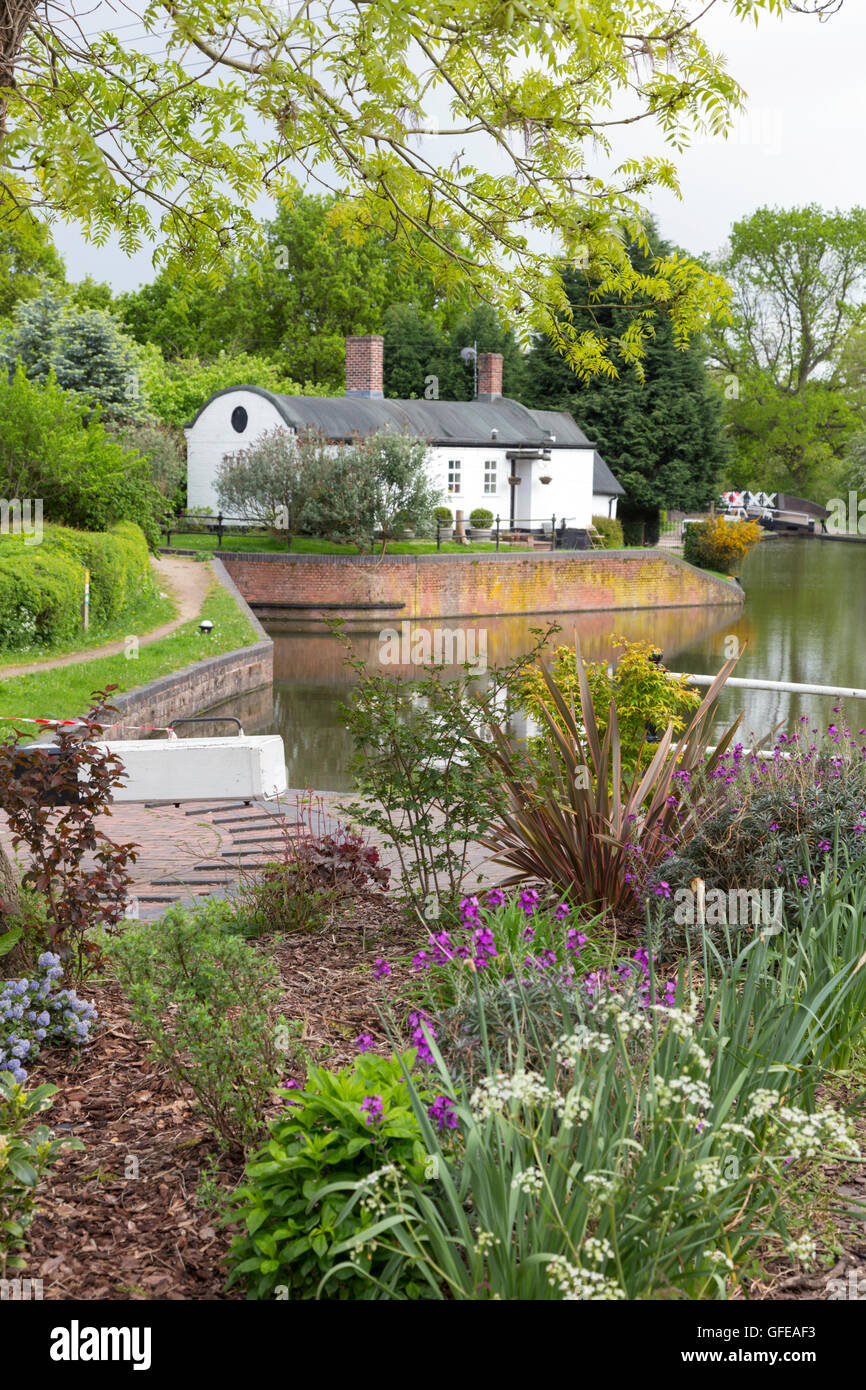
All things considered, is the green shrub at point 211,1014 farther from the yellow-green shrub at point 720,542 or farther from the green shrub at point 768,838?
the yellow-green shrub at point 720,542

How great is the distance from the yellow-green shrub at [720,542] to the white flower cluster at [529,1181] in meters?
37.7

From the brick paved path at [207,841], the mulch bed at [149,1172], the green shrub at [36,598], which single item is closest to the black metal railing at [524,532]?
the green shrub at [36,598]

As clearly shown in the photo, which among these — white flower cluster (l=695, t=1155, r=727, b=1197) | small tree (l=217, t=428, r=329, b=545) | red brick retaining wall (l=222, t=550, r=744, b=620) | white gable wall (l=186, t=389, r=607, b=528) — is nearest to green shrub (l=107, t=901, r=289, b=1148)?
white flower cluster (l=695, t=1155, r=727, b=1197)

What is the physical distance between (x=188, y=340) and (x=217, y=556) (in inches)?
1199

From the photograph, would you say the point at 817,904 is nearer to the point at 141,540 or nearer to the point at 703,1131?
the point at 703,1131

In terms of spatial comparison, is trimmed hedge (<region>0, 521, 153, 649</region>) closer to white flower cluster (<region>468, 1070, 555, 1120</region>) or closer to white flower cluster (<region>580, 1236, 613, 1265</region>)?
white flower cluster (<region>468, 1070, 555, 1120</region>)

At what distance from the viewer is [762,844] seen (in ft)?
15.1

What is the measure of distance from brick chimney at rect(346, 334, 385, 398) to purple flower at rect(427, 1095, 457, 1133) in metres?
36.5

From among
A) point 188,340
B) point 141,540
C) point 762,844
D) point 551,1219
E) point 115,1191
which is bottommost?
point 115,1191

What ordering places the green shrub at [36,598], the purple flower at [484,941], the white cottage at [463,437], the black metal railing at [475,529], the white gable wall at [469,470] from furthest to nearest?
the white gable wall at [469,470] → the white cottage at [463,437] → the black metal railing at [475,529] → the green shrub at [36,598] → the purple flower at [484,941]

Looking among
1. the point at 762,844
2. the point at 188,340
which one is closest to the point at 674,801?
the point at 762,844

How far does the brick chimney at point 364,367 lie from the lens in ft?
125

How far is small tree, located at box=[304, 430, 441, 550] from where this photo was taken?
99.9ft

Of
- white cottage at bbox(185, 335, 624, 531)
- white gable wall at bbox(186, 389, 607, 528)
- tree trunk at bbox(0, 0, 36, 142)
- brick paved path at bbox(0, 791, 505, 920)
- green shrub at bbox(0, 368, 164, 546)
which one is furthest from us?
white gable wall at bbox(186, 389, 607, 528)
